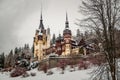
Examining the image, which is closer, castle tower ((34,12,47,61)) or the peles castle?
the peles castle

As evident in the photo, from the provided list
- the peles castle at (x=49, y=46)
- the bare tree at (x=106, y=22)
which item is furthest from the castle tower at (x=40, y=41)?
the bare tree at (x=106, y=22)

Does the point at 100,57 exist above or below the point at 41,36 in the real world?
below

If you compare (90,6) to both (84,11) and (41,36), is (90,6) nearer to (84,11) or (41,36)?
(84,11)

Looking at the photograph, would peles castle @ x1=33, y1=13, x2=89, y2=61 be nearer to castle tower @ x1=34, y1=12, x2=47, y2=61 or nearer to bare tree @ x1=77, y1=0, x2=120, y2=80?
castle tower @ x1=34, y1=12, x2=47, y2=61

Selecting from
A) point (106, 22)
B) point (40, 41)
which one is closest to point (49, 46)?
point (40, 41)

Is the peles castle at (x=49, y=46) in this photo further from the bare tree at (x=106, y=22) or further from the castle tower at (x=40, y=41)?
the bare tree at (x=106, y=22)

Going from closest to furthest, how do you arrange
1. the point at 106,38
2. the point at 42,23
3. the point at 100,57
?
the point at 106,38 → the point at 100,57 → the point at 42,23

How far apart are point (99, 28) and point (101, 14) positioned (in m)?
1.07

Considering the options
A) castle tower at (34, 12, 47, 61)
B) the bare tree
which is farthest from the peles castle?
the bare tree

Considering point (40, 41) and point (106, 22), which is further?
point (40, 41)

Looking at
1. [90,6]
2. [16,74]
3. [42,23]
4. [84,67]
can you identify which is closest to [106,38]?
[90,6]

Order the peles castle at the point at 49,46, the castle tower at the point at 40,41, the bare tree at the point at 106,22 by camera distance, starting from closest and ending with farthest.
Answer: the bare tree at the point at 106,22
the peles castle at the point at 49,46
the castle tower at the point at 40,41

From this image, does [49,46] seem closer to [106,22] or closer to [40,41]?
[40,41]

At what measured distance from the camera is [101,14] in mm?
16578
